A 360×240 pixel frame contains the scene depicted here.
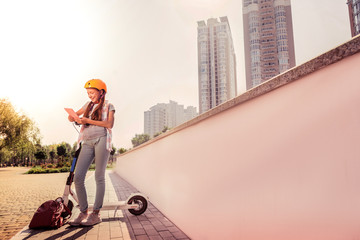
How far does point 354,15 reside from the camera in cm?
4834

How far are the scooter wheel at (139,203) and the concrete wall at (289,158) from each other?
5.76 ft

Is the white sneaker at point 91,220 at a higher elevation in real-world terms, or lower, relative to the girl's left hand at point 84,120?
lower

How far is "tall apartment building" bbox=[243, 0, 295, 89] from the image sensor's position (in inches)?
2586

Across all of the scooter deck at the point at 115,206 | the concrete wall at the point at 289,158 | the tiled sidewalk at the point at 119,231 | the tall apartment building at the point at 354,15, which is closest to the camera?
the concrete wall at the point at 289,158

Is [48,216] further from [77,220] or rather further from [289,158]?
[289,158]

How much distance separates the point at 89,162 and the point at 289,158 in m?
2.89

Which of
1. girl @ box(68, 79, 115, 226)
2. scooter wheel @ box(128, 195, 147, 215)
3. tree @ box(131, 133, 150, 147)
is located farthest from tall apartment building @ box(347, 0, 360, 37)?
tree @ box(131, 133, 150, 147)

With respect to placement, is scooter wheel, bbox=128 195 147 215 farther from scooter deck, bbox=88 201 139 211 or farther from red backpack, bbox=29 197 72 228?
red backpack, bbox=29 197 72 228

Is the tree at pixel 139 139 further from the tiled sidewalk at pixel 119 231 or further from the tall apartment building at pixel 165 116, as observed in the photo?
the tiled sidewalk at pixel 119 231

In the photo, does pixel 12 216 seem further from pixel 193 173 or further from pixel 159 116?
pixel 159 116

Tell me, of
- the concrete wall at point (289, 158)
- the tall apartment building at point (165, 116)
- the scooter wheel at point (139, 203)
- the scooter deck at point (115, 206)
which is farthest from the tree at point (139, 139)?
the concrete wall at point (289, 158)

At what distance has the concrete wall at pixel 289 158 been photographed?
3.64 feet

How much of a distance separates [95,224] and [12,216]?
188 centimetres

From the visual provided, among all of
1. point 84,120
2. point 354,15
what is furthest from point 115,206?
point 354,15
